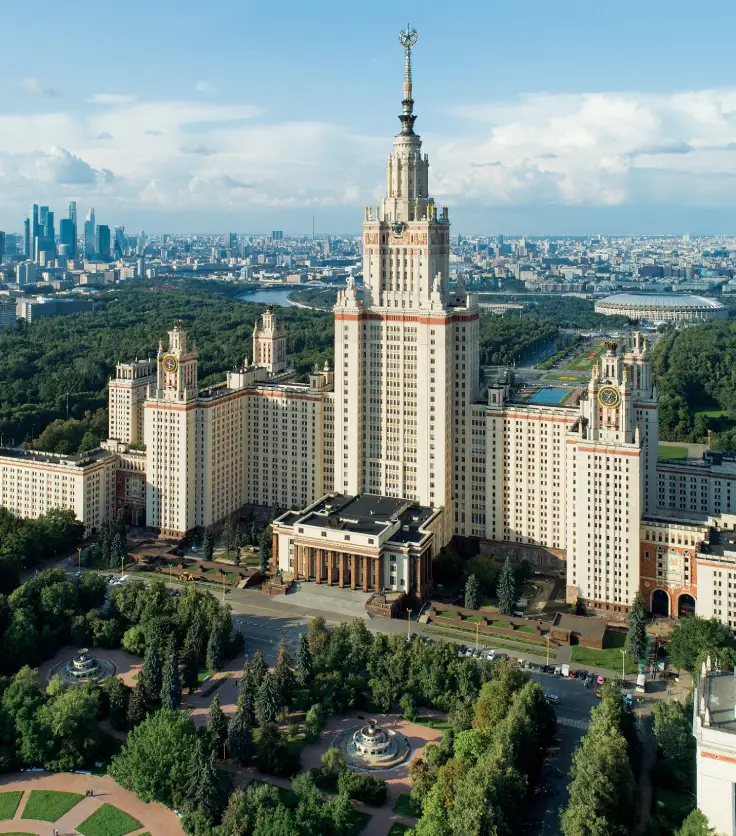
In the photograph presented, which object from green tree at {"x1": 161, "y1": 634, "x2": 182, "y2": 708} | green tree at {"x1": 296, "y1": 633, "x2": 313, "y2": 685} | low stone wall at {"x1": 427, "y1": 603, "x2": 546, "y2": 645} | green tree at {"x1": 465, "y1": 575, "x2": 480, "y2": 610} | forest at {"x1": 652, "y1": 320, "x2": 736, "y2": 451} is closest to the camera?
green tree at {"x1": 161, "y1": 634, "x2": 182, "y2": 708}

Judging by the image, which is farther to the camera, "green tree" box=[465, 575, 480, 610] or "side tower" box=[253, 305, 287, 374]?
"side tower" box=[253, 305, 287, 374]

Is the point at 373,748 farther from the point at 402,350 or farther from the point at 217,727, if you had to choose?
the point at 402,350

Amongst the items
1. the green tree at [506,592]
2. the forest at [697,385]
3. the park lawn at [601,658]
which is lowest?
the park lawn at [601,658]

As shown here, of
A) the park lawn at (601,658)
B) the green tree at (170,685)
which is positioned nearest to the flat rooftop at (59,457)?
the green tree at (170,685)

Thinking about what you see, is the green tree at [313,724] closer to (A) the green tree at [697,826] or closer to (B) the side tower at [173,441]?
(A) the green tree at [697,826]

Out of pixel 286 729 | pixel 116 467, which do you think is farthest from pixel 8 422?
pixel 286 729

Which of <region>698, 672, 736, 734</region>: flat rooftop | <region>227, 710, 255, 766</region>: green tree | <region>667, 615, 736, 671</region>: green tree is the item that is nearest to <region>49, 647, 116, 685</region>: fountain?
<region>227, 710, 255, 766</region>: green tree

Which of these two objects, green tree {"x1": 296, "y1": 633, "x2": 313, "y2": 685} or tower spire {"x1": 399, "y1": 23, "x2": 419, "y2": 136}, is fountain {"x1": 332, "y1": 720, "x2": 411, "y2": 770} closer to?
green tree {"x1": 296, "y1": 633, "x2": 313, "y2": 685}
